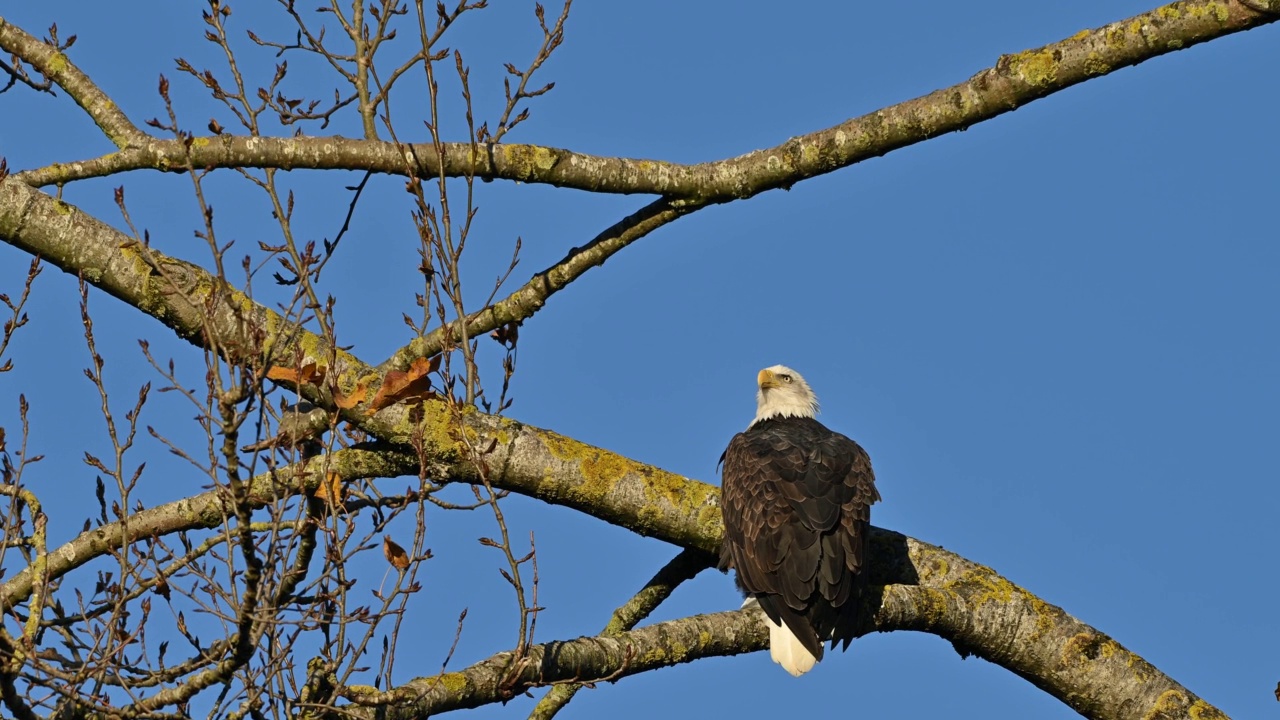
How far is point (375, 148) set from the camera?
18.4 ft

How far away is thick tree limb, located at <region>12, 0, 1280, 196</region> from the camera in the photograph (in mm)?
5438

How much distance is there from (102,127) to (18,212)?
56 centimetres

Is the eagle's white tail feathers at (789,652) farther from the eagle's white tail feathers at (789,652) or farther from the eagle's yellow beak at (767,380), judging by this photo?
the eagle's yellow beak at (767,380)

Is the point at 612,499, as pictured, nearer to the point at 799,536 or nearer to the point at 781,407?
the point at 799,536

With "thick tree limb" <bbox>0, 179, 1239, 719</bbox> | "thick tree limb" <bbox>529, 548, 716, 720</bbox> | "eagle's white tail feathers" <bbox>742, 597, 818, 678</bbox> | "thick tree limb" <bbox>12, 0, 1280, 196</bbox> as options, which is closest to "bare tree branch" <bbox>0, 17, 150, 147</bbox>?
"thick tree limb" <bbox>12, 0, 1280, 196</bbox>

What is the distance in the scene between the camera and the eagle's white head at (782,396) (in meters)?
8.41

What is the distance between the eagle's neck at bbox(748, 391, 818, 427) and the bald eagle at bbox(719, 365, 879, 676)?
161 cm

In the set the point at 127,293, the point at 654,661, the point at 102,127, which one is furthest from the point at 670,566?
the point at 102,127

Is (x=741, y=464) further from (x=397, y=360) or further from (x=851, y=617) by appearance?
(x=397, y=360)

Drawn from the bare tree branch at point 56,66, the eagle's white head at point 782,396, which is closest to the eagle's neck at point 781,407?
the eagle's white head at point 782,396

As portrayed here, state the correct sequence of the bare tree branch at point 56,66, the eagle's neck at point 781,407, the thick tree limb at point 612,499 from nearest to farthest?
1. the thick tree limb at point 612,499
2. the bare tree branch at point 56,66
3. the eagle's neck at point 781,407

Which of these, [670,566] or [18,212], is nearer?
[18,212]

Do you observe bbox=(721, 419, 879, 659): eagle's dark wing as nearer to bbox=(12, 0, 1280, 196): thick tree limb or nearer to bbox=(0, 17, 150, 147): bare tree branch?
bbox=(12, 0, 1280, 196): thick tree limb

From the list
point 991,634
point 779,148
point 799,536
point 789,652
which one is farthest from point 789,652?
point 779,148
